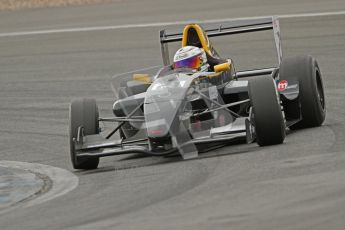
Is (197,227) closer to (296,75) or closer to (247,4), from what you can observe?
(296,75)

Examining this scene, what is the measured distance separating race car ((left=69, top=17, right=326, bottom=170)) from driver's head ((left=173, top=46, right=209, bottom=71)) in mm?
154

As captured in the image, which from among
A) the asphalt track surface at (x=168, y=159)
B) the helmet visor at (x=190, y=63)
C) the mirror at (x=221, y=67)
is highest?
the helmet visor at (x=190, y=63)

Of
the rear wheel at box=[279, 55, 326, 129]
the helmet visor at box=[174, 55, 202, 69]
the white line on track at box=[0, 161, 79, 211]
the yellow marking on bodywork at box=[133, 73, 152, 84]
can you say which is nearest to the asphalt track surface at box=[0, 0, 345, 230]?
the white line on track at box=[0, 161, 79, 211]

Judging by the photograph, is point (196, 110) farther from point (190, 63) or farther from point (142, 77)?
point (142, 77)

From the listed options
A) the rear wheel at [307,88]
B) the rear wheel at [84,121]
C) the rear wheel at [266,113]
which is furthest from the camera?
the rear wheel at [307,88]

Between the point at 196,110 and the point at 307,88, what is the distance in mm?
1530

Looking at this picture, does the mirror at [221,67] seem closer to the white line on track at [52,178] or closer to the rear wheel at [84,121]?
the rear wheel at [84,121]

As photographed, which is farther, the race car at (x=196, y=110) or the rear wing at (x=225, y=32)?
the rear wing at (x=225, y=32)

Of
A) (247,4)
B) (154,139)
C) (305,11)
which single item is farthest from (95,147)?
(247,4)

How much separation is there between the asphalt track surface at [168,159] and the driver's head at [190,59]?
128 cm

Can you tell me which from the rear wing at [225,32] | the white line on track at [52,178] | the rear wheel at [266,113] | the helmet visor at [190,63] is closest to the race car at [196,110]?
the rear wheel at [266,113]

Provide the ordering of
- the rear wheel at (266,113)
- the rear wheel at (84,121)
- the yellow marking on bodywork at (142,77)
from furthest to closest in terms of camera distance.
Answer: the yellow marking on bodywork at (142,77)
the rear wheel at (84,121)
the rear wheel at (266,113)

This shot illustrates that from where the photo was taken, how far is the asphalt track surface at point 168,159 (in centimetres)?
866

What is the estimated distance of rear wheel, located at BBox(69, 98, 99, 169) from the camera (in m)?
12.1
